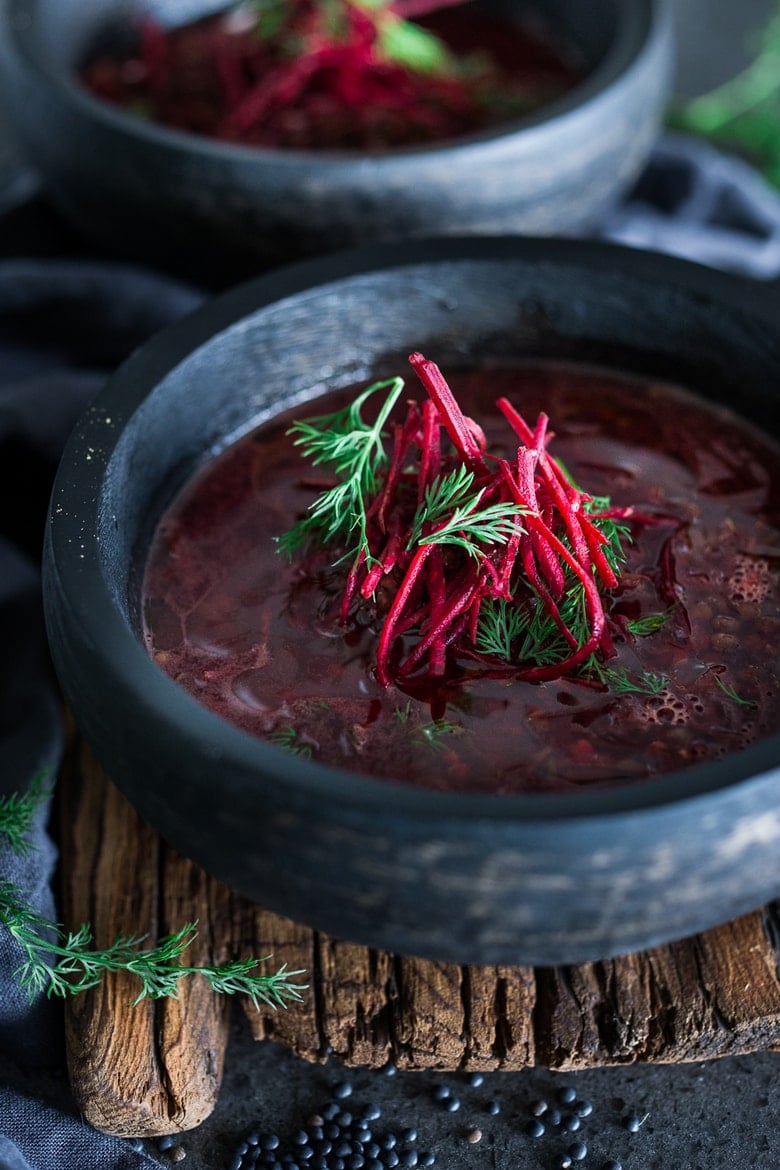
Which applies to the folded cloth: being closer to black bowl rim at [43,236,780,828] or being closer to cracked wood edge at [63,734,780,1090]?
cracked wood edge at [63,734,780,1090]

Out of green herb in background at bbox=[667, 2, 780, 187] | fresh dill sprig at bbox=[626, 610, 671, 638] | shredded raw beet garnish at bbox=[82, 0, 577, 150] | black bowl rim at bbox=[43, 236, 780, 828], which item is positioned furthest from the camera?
green herb in background at bbox=[667, 2, 780, 187]

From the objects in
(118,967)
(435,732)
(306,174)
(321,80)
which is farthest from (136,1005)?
(321,80)

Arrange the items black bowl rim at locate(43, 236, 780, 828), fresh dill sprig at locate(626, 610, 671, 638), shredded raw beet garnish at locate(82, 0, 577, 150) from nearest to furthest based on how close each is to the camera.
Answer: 1. black bowl rim at locate(43, 236, 780, 828)
2. fresh dill sprig at locate(626, 610, 671, 638)
3. shredded raw beet garnish at locate(82, 0, 577, 150)

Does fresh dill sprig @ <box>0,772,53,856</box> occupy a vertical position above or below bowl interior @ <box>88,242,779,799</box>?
below

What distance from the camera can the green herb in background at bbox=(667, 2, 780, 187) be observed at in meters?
3.22

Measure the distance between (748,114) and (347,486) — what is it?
7.19 feet

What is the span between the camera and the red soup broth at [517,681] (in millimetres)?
1509

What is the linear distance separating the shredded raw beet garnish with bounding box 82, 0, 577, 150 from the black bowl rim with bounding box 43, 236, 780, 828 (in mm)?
689

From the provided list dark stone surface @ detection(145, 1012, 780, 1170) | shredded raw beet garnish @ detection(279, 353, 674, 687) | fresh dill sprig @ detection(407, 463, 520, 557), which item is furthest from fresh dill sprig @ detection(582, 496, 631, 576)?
dark stone surface @ detection(145, 1012, 780, 1170)

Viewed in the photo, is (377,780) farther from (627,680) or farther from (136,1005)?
(136,1005)

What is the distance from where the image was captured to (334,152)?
8.29ft

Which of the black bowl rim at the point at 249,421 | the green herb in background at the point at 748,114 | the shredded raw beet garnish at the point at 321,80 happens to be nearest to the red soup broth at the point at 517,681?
the black bowl rim at the point at 249,421

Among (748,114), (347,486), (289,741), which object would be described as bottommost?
(748,114)

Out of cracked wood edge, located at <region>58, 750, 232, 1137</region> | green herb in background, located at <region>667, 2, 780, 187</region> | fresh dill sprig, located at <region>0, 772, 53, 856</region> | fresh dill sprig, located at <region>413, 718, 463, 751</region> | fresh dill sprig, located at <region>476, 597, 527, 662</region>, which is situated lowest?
cracked wood edge, located at <region>58, 750, 232, 1137</region>
